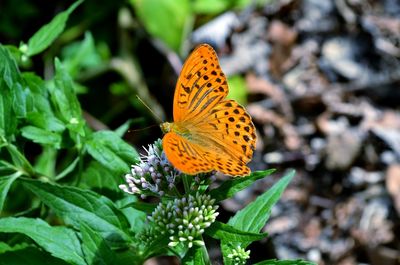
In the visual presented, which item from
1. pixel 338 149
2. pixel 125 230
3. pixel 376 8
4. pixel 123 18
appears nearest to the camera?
pixel 125 230

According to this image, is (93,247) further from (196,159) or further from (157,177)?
(196,159)

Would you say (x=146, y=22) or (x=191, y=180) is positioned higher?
(x=146, y=22)

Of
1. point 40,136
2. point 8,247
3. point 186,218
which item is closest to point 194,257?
point 186,218

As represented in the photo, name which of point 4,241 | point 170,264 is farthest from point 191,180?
point 170,264

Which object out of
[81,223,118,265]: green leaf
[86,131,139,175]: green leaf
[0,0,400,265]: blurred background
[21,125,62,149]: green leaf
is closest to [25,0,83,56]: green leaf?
[21,125,62,149]: green leaf

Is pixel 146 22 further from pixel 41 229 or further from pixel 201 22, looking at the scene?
pixel 41 229

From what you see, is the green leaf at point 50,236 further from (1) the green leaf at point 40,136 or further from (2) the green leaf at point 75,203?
(1) the green leaf at point 40,136
